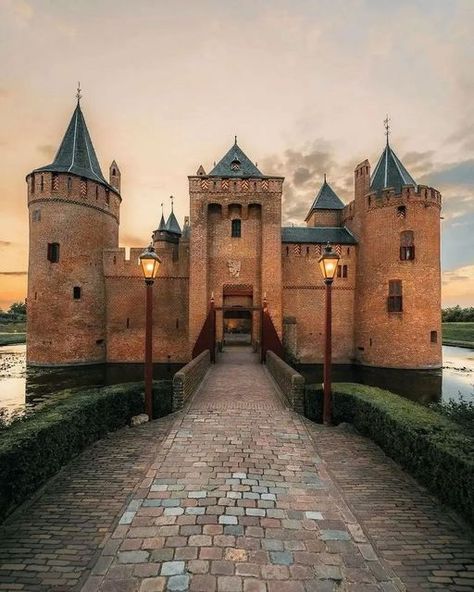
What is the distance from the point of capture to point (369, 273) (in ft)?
72.7

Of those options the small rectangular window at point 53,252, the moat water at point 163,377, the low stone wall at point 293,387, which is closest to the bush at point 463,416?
the low stone wall at point 293,387

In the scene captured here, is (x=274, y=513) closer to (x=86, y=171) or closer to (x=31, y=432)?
(x=31, y=432)

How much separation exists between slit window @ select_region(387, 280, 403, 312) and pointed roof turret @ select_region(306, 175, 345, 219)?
29.5 feet

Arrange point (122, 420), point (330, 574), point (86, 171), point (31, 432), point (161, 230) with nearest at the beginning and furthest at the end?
point (330, 574) → point (31, 432) → point (122, 420) → point (86, 171) → point (161, 230)

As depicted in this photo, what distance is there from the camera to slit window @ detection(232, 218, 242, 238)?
819 inches

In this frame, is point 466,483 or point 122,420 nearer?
point 466,483

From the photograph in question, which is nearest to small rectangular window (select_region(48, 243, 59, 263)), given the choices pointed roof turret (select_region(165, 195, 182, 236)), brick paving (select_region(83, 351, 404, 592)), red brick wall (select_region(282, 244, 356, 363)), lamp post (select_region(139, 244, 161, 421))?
pointed roof turret (select_region(165, 195, 182, 236))

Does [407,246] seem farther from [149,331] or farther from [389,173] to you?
[149,331]

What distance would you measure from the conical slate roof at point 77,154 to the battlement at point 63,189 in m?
0.39

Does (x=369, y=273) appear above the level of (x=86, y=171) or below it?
below

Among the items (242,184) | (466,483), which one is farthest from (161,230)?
(466,483)

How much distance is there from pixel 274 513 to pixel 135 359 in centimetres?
2030

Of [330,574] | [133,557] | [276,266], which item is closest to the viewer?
[330,574]

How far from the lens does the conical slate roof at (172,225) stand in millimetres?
34125
